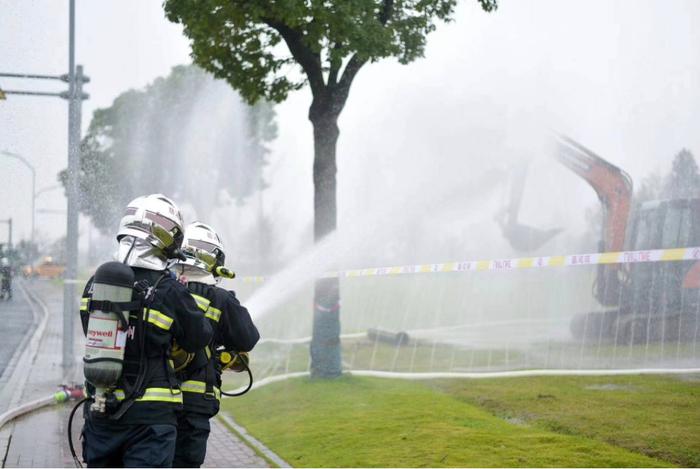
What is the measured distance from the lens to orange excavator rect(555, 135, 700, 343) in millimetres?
11391

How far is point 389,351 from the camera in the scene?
14.1m

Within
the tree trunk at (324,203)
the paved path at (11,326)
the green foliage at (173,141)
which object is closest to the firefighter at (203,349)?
the tree trunk at (324,203)

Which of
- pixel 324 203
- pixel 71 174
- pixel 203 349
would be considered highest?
pixel 71 174

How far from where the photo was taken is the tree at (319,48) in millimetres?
10453

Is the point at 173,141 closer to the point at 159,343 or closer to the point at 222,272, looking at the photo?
the point at 222,272

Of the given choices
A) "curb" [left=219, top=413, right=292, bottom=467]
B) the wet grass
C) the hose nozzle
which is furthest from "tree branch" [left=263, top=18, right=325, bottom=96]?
the hose nozzle

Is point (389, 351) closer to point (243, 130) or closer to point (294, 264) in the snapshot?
point (294, 264)

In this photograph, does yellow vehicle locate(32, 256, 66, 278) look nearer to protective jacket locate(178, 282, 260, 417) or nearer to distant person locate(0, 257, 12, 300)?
distant person locate(0, 257, 12, 300)

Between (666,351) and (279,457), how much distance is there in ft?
16.7

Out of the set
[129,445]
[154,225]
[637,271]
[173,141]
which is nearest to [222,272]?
[154,225]

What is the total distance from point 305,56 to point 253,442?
530 cm

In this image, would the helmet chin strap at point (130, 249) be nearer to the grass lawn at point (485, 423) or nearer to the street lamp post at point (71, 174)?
the grass lawn at point (485, 423)

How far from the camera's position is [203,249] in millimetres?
4980

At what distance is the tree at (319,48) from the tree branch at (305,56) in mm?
13
